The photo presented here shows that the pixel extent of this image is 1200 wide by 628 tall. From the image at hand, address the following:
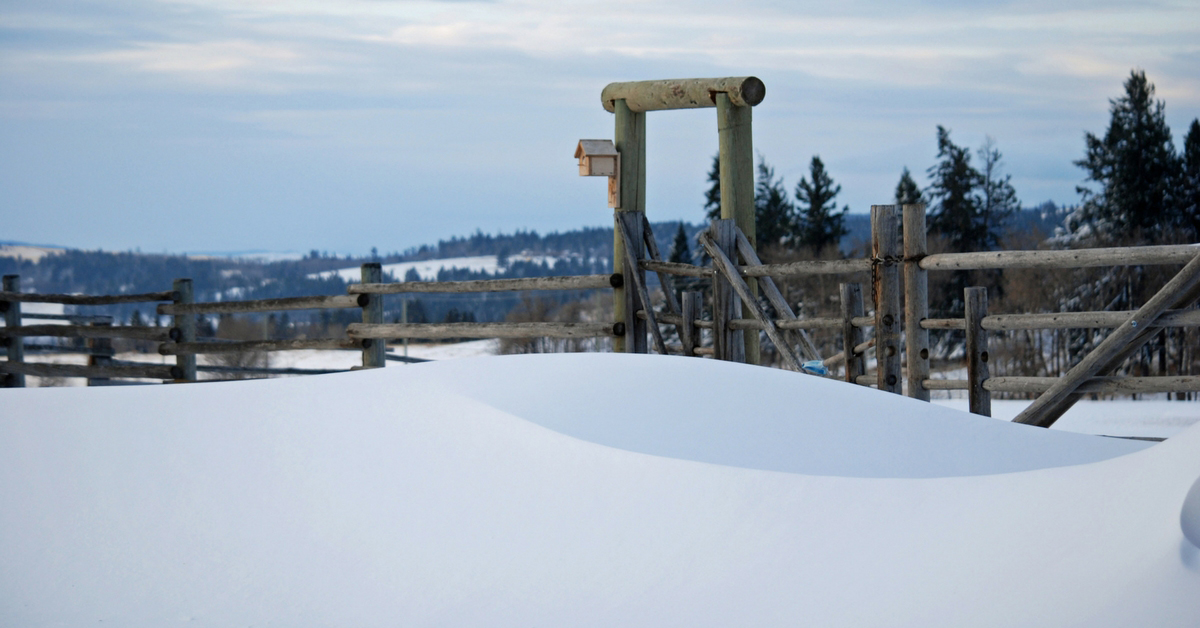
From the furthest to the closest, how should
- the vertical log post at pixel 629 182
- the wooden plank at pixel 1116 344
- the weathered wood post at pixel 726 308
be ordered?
the vertical log post at pixel 629 182, the weathered wood post at pixel 726 308, the wooden plank at pixel 1116 344

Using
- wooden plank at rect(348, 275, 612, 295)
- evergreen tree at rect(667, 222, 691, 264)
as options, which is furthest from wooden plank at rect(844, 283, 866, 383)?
evergreen tree at rect(667, 222, 691, 264)

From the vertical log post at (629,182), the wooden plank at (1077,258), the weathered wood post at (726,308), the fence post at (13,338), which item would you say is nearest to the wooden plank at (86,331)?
the fence post at (13,338)

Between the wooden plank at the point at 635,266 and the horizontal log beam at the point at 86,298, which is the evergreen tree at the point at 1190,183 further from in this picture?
the horizontal log beam at the point at 86,298

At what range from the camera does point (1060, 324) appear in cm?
508

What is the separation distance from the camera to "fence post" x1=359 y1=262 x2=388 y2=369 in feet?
26.4

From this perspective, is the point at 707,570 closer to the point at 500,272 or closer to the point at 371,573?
the point at 371,573

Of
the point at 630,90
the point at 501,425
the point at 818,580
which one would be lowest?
the point at 818,580

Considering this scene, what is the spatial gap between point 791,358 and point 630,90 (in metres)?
2.19

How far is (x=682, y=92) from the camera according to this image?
258 inches

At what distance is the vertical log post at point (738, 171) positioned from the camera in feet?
21.2

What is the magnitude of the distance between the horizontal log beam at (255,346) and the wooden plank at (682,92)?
2.99m

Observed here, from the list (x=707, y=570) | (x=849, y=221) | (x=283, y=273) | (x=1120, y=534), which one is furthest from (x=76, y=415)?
(x=849, y=221)

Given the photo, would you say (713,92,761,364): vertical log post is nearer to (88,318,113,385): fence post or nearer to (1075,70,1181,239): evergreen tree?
(88,318,113,385): fence post

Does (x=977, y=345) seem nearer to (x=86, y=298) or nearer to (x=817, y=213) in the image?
(x=86, y=298)
